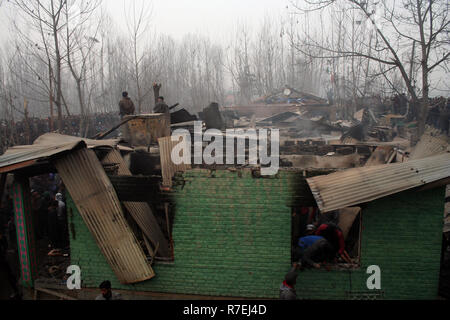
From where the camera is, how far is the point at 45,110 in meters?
38.1

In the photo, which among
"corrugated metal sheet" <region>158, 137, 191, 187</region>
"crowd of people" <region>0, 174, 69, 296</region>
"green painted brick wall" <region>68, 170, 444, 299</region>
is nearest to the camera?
"green painted brick wall" <region>68, 170, 444, 299</region>

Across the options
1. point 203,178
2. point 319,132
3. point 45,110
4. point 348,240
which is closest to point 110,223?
point 203,178

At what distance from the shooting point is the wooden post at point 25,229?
192 inches

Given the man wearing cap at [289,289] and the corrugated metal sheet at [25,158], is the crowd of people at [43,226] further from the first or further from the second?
the man wearing cap at [289,289]

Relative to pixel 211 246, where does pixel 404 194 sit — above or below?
above

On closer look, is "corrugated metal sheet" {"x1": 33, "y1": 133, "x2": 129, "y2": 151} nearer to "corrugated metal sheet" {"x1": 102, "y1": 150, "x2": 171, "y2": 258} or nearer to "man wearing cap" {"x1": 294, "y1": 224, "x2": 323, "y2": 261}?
"corrugated metal sheet" {"x1": 102, "y1": 150, "x2": 171, "y2": 258}

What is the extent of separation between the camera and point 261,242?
15.0 feet

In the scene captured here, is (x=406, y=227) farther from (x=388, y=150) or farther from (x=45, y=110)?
(x=45, y=110)

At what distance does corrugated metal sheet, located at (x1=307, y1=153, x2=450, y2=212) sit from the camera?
3.81m

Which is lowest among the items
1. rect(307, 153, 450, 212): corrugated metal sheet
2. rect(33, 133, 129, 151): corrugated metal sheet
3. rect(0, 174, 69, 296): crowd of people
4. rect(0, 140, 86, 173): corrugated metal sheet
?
rect(0, 174, 69, 296): crowd of people

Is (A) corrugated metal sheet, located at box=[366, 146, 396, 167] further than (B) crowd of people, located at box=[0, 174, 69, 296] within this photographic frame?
Yes

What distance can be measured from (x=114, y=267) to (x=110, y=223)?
605 mm

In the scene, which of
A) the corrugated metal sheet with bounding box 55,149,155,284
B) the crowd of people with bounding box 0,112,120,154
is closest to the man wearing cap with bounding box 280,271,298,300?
the corrugated metal sheet with bounding box 55,149,155,284

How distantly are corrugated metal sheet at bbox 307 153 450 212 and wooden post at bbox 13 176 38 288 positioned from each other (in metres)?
4.06
